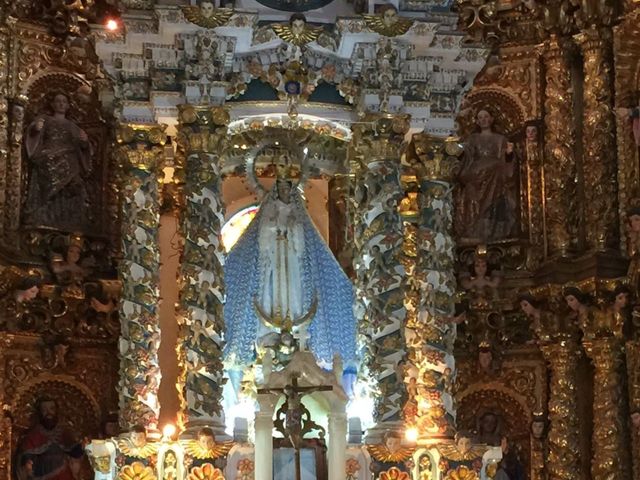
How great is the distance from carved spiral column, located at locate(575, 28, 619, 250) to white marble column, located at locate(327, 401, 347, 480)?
440 cm

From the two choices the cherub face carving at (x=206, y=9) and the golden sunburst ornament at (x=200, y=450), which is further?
the cherub face carving at (x=206, y=9)

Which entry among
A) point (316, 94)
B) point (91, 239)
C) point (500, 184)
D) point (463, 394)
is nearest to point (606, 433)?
point (463, 394)

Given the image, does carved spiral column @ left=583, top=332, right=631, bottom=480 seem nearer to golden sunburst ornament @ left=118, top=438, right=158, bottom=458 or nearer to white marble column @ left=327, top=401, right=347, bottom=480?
white marble column @ left=327, top=401, right=347, bottom=480

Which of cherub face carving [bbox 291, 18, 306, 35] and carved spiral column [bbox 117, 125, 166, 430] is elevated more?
cherub face carving [bbox 291, 18, 306, 35]

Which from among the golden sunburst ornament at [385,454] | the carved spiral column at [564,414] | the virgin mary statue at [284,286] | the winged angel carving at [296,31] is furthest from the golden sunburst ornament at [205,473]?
the winged angel carving at [296,31]

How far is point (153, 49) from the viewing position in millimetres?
20938

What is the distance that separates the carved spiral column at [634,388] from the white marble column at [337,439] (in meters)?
3.86

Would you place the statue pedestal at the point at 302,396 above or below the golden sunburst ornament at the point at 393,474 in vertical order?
above

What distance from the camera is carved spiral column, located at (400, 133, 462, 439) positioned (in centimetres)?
2069

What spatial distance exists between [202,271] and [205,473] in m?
2.24

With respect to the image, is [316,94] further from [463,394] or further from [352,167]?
[463,394]

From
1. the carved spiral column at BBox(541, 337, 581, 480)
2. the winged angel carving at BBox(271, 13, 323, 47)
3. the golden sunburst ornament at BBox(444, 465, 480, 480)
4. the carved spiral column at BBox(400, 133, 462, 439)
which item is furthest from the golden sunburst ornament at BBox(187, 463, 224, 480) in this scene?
the winged angel carving at BBox(271, 13, 323, 47)

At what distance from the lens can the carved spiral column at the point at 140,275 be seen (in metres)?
20.3

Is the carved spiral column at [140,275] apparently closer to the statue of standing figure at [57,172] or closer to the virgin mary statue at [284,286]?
the virgin mary statue at [284,286]
